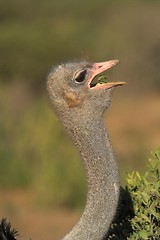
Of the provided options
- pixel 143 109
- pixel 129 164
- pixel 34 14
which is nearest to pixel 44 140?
pixel 129 164

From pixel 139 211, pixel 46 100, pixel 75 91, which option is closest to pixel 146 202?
pixel 139 211

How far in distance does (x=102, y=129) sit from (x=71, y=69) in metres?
0.35

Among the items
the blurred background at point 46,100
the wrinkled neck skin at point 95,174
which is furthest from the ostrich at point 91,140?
the blurred background at point 46,100

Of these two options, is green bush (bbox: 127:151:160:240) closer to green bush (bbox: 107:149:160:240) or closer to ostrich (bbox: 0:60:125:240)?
green bush (bbox: 107:149:160:240)

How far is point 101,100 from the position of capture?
5.32m

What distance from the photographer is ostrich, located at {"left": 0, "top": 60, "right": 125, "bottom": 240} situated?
5234mm

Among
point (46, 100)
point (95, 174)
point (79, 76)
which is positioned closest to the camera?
point (95, 174)

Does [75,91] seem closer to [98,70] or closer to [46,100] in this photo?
[98,70]

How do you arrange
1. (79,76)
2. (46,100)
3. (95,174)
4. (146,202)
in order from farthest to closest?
1. (46,100)
2. (146,202)
3. (79,76)
4. (95,174)

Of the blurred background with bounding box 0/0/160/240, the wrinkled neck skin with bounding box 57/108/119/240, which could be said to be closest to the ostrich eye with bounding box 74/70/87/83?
the wrinkled neck skin with bounding box 57/108/119/240

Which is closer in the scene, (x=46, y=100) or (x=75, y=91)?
(x=75, y=91)

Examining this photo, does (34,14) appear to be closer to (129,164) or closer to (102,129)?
(129,164)

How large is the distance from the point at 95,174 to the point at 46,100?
818 cm

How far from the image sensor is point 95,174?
527 centimetres
